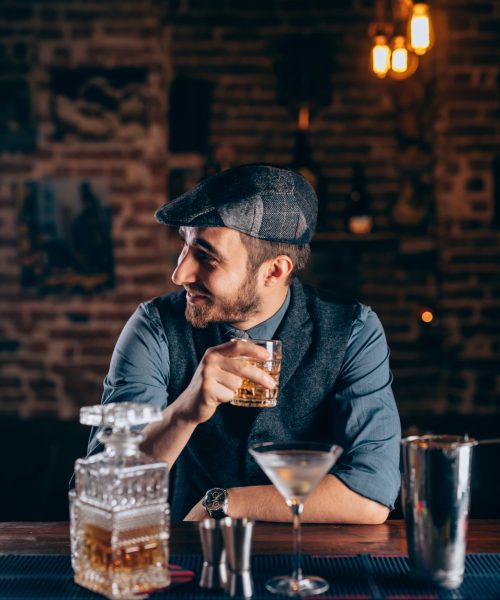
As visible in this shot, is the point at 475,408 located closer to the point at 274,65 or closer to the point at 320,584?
the point at 274,65

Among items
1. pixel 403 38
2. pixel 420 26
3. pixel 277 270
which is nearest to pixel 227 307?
pixel 277 270

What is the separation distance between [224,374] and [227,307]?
437 mm

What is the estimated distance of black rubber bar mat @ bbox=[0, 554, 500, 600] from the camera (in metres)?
1.27

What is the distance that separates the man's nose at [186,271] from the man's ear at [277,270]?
216mm

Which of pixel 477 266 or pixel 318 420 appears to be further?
pixel 477 266

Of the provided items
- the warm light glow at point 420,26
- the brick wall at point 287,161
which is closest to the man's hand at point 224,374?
the warm light glow at point 420,26

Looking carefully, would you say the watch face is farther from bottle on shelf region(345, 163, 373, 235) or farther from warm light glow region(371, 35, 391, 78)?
bottle on shelf region(345, 163, 373, 235)

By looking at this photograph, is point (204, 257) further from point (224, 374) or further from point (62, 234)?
point (62, 234)

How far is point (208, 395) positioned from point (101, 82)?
2.67m

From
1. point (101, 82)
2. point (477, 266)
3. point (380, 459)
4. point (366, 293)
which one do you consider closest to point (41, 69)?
point (101, 82)

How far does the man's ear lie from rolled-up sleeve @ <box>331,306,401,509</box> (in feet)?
0.73

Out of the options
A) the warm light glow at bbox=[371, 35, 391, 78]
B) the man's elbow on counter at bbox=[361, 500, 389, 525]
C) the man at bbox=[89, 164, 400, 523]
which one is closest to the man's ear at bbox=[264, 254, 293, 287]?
the man at bbox=[89, 164, 400, 523]

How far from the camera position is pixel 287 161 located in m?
4.11

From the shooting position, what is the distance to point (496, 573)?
54.1 inches
